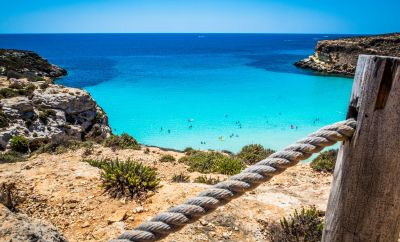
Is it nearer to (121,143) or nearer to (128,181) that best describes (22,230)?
(128,181)

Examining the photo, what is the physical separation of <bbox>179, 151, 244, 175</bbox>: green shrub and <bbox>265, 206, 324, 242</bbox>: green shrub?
4122 millimetres

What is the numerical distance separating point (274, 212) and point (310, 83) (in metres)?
42.0

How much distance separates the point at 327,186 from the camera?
333 inches

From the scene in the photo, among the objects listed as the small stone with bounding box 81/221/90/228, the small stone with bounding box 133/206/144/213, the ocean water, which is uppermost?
the small stone with bounding box 133/206/144/213

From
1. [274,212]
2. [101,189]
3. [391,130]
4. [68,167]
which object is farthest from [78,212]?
[391,130]

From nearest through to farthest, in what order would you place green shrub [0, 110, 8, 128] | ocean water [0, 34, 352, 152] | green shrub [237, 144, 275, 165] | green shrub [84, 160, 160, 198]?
green shrub [84, 160, 160, 198], green shrub [237, 144, 275, 165], green shrub [0, 110, 8, 128], ocean water [0, 34, 352, 152]

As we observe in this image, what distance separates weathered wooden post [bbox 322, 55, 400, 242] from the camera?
1270 millimetres

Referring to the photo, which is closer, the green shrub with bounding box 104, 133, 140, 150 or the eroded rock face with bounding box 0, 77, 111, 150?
the green shrub with bounding box 104, 133, 140, 150

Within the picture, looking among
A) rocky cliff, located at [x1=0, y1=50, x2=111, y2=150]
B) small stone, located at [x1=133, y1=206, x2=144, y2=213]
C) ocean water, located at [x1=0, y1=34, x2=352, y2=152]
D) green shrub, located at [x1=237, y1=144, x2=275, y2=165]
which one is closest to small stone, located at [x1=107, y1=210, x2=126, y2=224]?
small stone, located at [x1=133, y1=206, x2=144, y2=213]

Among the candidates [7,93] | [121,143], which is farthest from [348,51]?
[7,93]

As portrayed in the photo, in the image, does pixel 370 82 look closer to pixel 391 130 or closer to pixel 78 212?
pixel 391 130

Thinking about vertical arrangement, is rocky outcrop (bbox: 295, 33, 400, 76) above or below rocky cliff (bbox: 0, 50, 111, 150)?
above

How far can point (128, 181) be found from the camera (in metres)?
6.91

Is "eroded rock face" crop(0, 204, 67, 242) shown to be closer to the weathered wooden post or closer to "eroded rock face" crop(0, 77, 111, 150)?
the weathered wooden post
